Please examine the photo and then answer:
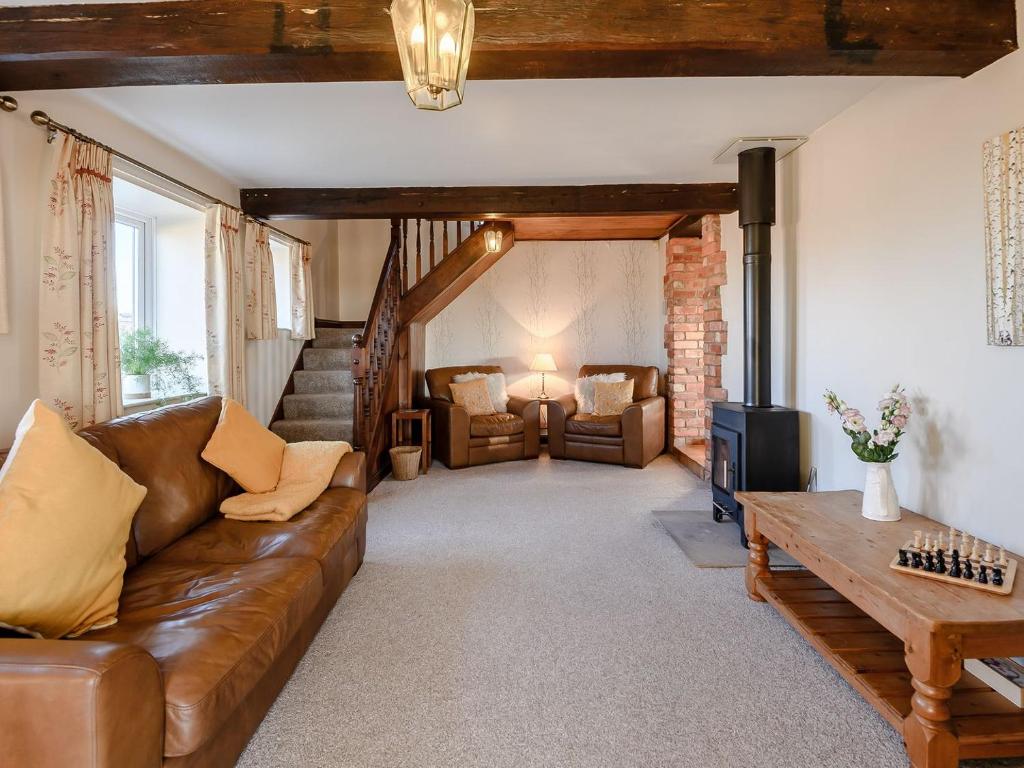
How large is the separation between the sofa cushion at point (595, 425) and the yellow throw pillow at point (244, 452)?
3.28 metres

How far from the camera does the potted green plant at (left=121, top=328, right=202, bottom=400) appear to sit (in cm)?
326

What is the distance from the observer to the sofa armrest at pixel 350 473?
9.27 feet

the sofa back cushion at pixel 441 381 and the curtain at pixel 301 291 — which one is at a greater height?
the curtain at pixel 301 291

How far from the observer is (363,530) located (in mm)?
2877

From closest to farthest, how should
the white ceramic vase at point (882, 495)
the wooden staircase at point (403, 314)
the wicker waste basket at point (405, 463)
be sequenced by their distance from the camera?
the white ceramic vase at point (882, 495) < the wooden staircase at point (403, 314) < the wicker waste basket at point (405, 463)

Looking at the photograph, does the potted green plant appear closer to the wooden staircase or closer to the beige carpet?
the wooden staircase

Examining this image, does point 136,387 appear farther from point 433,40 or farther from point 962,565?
point 962,565

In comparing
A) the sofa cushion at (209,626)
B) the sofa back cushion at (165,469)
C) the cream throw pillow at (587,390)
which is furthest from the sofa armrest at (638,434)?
the sofa cushion at (209,626)

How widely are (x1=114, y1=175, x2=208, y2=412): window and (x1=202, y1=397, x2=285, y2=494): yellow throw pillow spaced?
1.04 meters

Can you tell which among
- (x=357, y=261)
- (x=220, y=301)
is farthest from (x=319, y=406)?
(x=357, y=261)


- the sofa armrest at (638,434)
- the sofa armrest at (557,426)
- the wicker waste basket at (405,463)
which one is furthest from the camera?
the sofa armrest at (557,426)

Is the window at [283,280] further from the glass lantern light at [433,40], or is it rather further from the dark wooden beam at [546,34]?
the glass lantern light at [433,40]

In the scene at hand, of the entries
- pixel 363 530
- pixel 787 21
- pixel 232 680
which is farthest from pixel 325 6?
pixel 363 530

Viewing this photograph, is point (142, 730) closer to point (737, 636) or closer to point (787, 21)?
point (737, 636)
